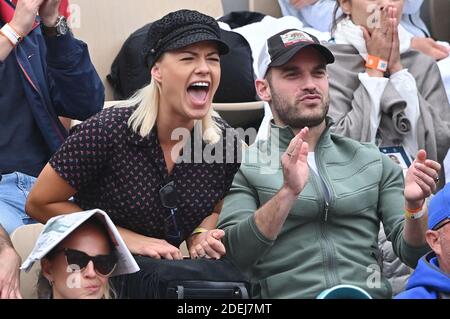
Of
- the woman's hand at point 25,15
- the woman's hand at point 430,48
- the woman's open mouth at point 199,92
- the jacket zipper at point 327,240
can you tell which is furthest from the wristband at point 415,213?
the woman's hand at point 430,48

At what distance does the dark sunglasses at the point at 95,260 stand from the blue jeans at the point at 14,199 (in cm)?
72

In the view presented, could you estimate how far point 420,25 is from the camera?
5016mm

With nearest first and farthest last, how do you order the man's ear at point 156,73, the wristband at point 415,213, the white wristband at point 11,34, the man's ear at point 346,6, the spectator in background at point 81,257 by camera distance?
the spectator in background at point 81,257, the wristband at point 415,213, the man's ear at point 156,73, the white wristband at point 11,34, the man's ear at point 346,6

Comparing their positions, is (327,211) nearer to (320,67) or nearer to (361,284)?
(361,284)

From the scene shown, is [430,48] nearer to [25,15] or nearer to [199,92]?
[199,92]

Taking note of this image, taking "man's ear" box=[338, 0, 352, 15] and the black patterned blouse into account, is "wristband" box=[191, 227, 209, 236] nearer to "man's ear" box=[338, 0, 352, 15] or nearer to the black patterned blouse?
the black patterned blouse

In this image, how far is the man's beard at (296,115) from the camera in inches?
126

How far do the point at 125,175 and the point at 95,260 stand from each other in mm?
526

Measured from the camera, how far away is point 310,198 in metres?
3.06

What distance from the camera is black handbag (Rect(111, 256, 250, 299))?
104 inches

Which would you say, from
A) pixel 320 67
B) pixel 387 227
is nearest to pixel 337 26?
pixel 320 67

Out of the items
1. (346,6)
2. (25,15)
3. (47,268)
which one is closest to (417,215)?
(47,268)

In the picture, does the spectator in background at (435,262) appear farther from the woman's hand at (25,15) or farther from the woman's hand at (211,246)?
the woman's hand at (25,15)

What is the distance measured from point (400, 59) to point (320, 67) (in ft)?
3.46
